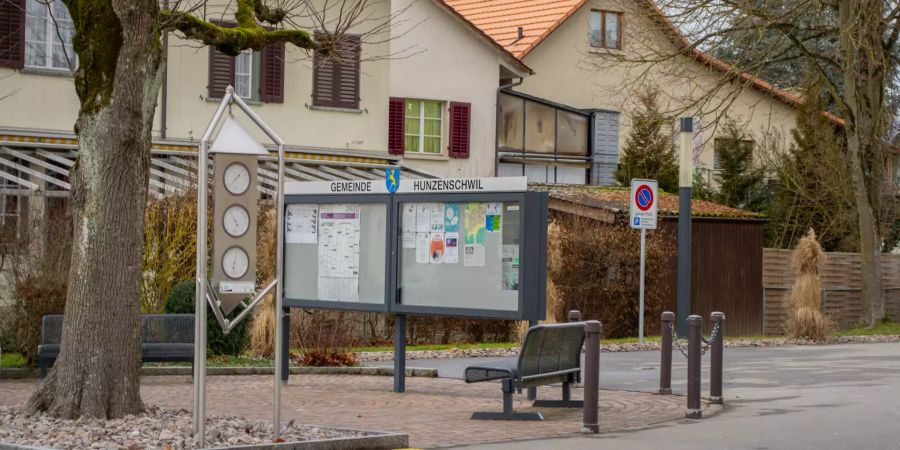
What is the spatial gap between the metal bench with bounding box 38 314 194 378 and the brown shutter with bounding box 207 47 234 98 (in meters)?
14.2

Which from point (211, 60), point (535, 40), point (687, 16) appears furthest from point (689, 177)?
point (535, 40)

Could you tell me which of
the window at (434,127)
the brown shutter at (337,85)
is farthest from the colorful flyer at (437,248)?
the window at (434,127)

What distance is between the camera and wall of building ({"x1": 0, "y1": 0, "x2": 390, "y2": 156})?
1104 inches

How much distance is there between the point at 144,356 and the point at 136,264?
4.87 meters

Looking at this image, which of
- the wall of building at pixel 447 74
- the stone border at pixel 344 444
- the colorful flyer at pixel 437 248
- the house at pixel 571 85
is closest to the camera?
the stone border at pixel 344 444

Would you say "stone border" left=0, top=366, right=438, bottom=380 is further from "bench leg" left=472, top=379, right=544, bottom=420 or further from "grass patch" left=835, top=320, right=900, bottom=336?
"grass patch" left=835, top=320, right=900, bottom=336

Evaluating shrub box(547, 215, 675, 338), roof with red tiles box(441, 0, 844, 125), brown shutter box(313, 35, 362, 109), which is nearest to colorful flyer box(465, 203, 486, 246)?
shrub box(547, 215, 675, 338)

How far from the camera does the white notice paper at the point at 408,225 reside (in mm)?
15203

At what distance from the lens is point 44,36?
28.3m

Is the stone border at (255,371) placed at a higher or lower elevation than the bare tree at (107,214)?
lower

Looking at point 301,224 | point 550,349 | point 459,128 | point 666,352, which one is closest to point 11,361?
point 301,224

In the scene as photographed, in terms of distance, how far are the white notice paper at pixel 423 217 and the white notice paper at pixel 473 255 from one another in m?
0.56

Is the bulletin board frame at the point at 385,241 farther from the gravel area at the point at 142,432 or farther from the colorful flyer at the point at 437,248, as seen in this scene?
the gravel area at the point at 142,432

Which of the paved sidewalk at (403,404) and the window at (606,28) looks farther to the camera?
the window at (606,28)
